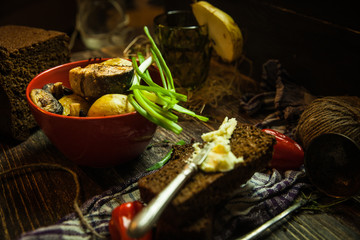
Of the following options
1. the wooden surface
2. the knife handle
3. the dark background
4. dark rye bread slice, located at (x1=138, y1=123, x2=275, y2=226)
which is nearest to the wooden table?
the wooden surface

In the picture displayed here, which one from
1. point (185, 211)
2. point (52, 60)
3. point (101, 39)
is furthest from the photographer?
point (101, 39)

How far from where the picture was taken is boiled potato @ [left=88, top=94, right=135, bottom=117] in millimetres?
1100

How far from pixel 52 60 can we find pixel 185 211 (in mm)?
1102

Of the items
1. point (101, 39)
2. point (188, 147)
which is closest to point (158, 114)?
point (188, 147)

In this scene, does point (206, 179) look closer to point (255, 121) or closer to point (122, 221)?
point (122, 221)

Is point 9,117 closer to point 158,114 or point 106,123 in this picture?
point 106,123

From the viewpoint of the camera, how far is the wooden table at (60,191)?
0.99 m

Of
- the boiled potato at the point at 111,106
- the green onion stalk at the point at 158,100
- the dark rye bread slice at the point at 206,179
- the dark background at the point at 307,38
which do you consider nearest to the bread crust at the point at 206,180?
the dark rye bread slice at the point at 206,179

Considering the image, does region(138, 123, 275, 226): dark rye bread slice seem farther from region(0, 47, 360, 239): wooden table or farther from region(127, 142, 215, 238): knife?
region(0, 47, 360, 239): wooden table

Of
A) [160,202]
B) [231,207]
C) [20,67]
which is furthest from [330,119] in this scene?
[20,67]

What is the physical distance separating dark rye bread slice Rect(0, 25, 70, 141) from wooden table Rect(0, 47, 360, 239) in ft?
0.24

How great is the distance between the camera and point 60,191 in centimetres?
114

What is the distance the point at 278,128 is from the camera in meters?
1.48

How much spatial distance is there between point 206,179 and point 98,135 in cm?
40
